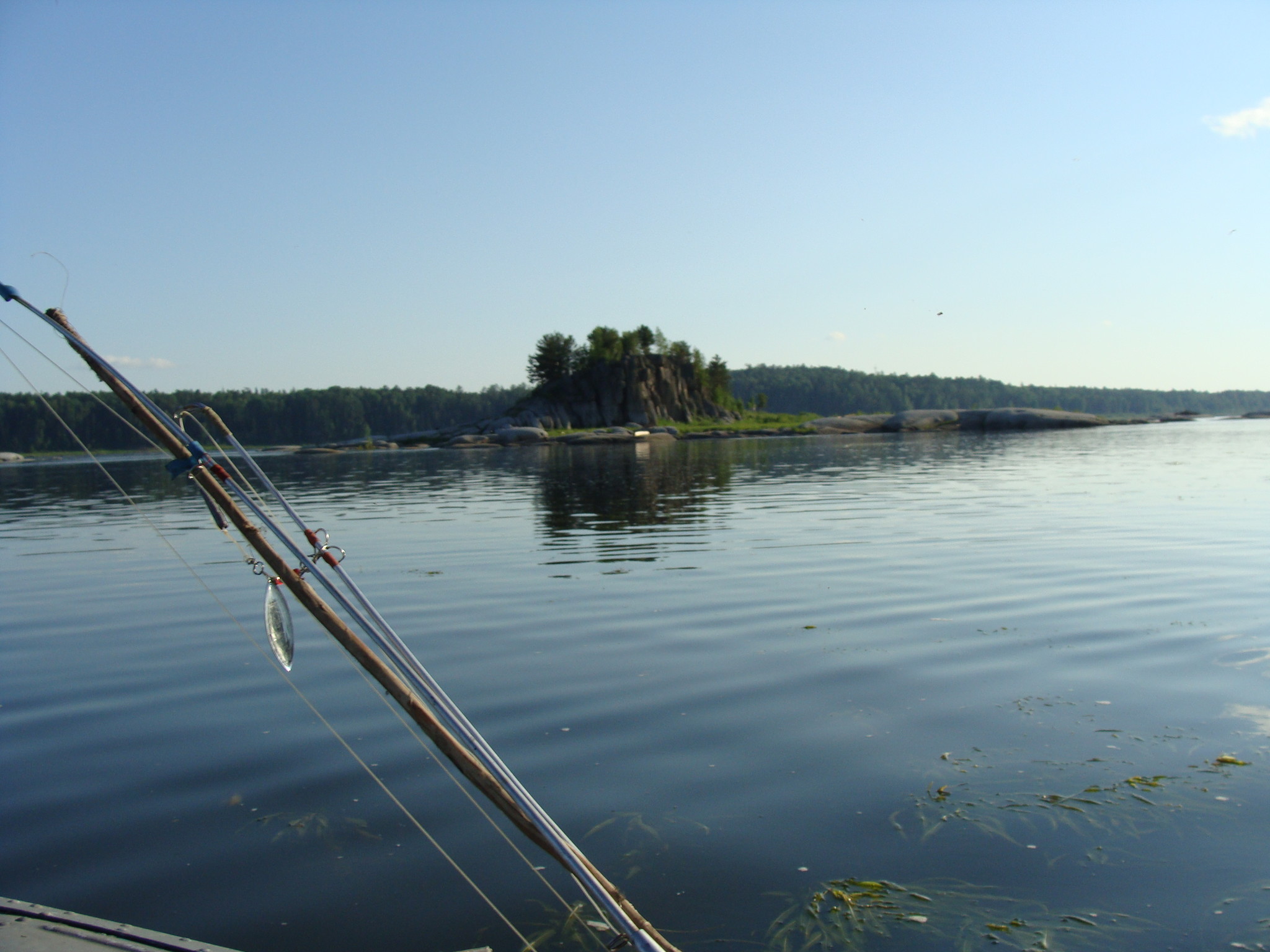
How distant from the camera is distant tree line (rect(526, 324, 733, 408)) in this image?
136 meters

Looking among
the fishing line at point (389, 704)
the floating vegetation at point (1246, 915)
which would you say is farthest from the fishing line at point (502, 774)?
the floating vegetation at point (1246, 915)

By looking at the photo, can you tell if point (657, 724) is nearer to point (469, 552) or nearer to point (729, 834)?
point (729, 834)

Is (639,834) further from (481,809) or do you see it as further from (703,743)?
(703,743)

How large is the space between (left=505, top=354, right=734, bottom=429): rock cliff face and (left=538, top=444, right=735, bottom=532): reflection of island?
67.4 metres

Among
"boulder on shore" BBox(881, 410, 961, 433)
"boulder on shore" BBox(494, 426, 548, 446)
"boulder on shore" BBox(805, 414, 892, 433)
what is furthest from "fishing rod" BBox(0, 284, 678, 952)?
"boulder on shore" BBox(805, 414, 892, 433)

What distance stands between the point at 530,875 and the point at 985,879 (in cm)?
280

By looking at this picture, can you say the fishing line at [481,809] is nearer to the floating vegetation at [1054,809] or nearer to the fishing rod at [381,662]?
the fishing rod at [381,662]

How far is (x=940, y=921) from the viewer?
15.5ft

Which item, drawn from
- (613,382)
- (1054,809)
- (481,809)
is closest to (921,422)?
(613,382)

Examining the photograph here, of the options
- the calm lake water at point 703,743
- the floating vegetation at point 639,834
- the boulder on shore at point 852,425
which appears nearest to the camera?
the calm lake water at point 703,743

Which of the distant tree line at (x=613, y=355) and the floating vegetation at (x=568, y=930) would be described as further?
the distant tree line at (x=613, y=355)

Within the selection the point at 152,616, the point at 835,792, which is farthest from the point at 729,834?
the point at 152,616

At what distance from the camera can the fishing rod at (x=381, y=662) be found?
148 inches

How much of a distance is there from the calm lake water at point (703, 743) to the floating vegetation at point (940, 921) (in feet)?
0.08
